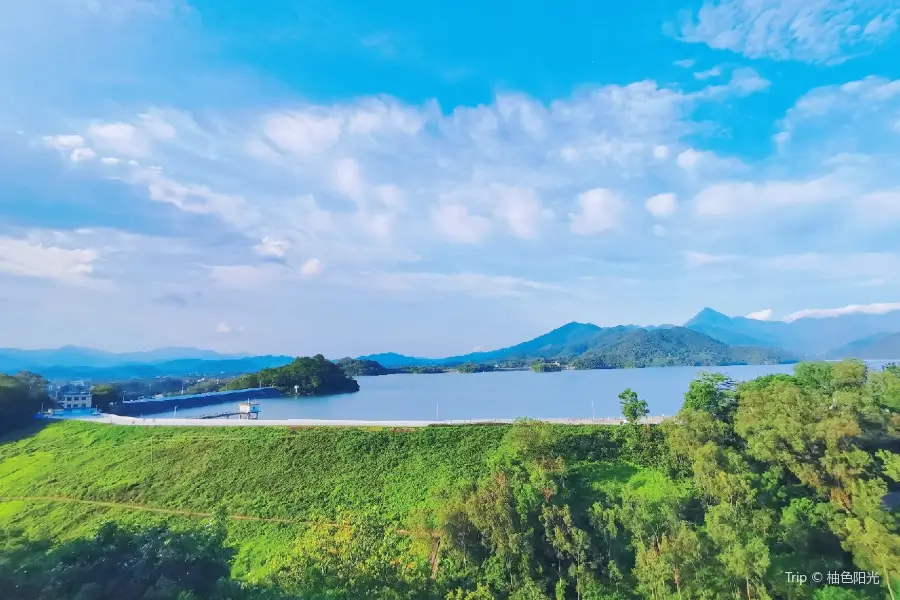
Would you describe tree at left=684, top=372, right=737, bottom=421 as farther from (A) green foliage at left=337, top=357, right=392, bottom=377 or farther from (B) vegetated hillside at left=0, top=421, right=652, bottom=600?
(A) green foliage at left=337, top=357, right=392, bottom=377

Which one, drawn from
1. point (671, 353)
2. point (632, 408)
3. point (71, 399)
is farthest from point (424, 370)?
point (632, 408)

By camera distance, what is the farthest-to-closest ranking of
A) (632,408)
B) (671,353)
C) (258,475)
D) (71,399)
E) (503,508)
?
(671,353)
(71,399)
(632,408)
(258,475)
(503,508)

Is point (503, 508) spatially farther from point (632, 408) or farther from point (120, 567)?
point (632, 408)

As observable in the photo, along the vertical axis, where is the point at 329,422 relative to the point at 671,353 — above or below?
below

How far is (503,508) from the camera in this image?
632 inches

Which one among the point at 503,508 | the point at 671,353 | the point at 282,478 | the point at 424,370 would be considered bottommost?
the point at 282,478

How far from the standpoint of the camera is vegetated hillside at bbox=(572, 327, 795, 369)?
155375mm

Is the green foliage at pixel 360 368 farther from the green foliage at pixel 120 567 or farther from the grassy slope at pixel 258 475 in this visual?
the green foliage at pixel 120 567

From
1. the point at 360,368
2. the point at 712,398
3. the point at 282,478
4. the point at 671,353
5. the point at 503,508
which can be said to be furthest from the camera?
the point at 671,353

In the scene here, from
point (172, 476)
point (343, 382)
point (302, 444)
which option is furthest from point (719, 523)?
point (343, 382)

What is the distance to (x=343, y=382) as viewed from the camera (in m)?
75.2

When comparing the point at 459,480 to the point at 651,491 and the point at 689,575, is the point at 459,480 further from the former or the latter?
the point at 689,575

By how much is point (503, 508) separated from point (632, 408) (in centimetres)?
1111

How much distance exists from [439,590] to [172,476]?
18.1 meters
